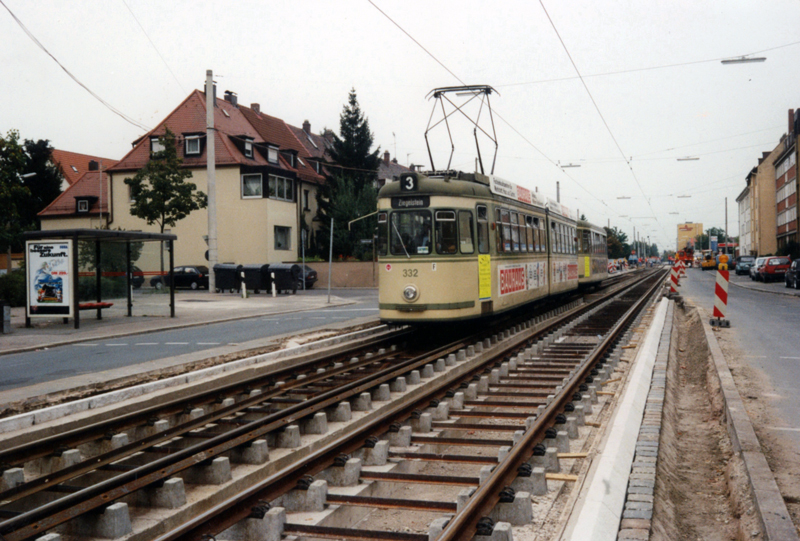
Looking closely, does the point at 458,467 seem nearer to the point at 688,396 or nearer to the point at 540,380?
the point at 540,380

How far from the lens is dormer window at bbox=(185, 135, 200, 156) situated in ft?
156

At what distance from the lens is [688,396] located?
9.73 meters

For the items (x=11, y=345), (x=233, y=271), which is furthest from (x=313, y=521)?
(x=233, y=271)

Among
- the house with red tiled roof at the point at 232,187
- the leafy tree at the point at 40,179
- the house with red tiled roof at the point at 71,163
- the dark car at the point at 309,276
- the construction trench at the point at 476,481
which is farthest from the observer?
the house with red tiled roof at the point at 71,163

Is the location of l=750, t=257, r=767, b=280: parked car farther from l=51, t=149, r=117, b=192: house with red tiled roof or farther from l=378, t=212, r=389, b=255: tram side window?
l=51, t=149, r=117, b=192: house with red tiled roof

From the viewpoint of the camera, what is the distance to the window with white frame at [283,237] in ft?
155

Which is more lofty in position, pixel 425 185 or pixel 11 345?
pixel 425 185

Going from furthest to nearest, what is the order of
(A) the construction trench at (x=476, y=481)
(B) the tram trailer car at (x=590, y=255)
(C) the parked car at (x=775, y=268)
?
(C) the parked car at (x=775, y=268) < (B) the tram trailer car at (x=590, y=255) < (A) the construction trench at (x=476, y=481)

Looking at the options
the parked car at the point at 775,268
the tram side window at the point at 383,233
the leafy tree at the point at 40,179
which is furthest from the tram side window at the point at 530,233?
the leafy tree at the point at 40,179

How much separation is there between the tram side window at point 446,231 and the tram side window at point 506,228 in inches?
87.9

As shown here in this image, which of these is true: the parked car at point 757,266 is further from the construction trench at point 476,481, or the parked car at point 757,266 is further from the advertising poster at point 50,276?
the construction trench at point 476,481

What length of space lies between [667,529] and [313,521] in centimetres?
222

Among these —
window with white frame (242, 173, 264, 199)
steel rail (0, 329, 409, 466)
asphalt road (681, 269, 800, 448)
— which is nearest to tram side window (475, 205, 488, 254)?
asphalt road (681, 269, 800, 448)

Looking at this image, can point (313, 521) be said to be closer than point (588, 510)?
No
